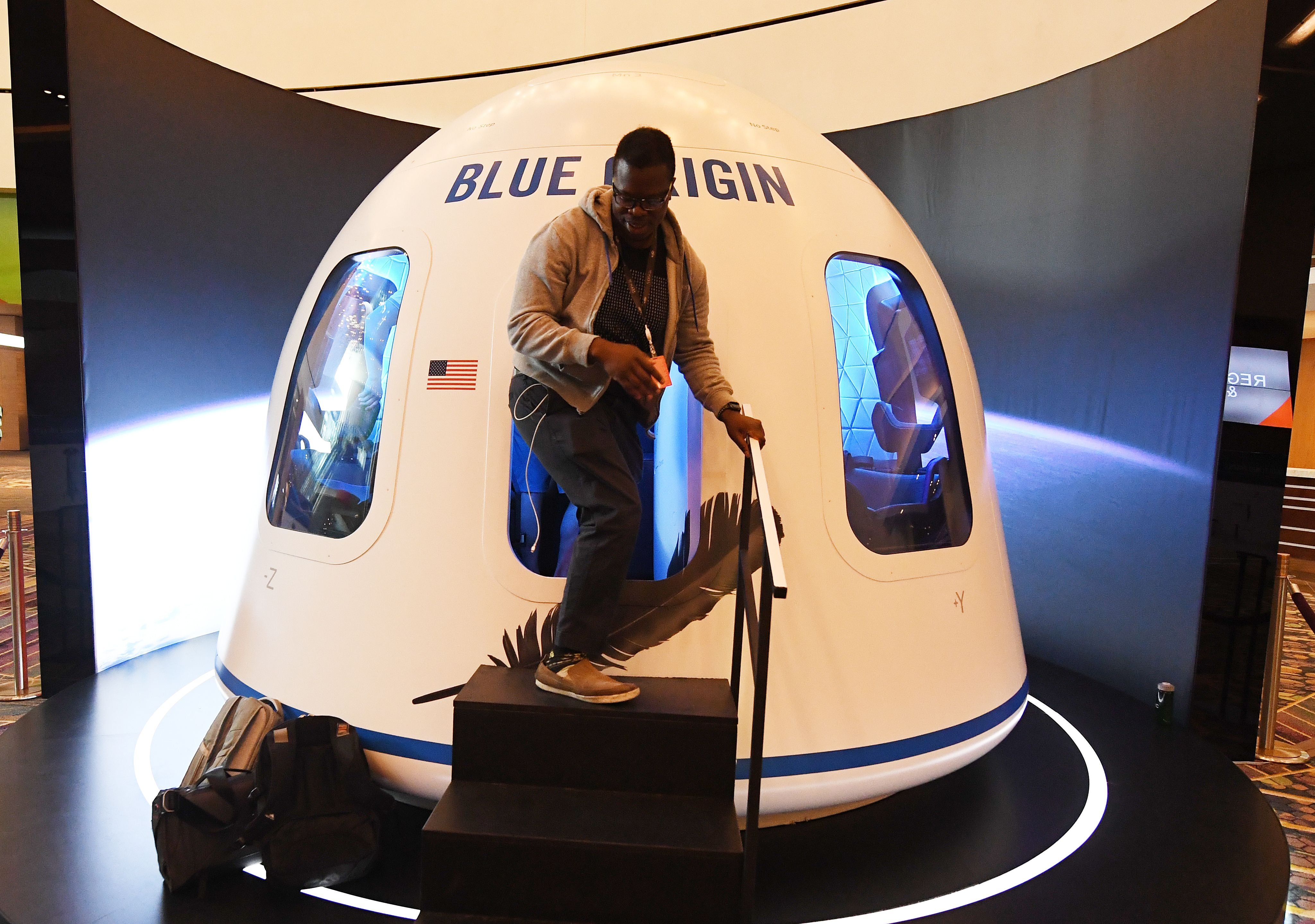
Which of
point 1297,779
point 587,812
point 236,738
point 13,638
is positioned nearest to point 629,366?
point 587,812

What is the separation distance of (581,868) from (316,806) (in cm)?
106

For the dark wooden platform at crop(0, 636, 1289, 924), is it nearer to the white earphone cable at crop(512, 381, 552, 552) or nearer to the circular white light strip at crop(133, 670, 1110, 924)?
the circular white light strip at crop(133, 670, 1110, 924)

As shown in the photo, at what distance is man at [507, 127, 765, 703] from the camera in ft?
7.15

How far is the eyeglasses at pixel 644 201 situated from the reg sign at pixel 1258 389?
3.48m

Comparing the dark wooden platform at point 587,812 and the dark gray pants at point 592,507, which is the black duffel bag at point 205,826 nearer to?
the dark wooden platform at point 587,812

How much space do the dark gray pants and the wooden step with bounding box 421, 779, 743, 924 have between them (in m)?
0.50

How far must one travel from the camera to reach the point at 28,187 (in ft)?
14.0

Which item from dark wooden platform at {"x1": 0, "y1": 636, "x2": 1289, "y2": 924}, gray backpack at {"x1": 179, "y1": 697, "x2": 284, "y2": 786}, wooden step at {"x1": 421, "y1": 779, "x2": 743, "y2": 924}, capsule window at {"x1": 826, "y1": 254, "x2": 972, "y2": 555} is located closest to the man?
wooden step at {"x1": 421, "y1": 779, "x2": 743, "y2": 924}

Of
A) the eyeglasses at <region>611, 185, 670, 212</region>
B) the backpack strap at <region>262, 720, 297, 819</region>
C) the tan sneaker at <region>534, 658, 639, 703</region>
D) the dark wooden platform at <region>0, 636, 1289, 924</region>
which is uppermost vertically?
the eyeglasses at <region>611, 185, 670, 212</region>

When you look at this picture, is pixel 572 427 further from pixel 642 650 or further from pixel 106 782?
pixel 106 782

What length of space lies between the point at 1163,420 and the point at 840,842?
3132 millimetres

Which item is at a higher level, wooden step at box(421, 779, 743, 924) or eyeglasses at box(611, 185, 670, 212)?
eyeglasses at box(611, 185, 670, 212)

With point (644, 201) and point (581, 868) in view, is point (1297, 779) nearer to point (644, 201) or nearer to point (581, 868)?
point (581, 868)

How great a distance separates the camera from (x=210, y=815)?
254 centimetres
